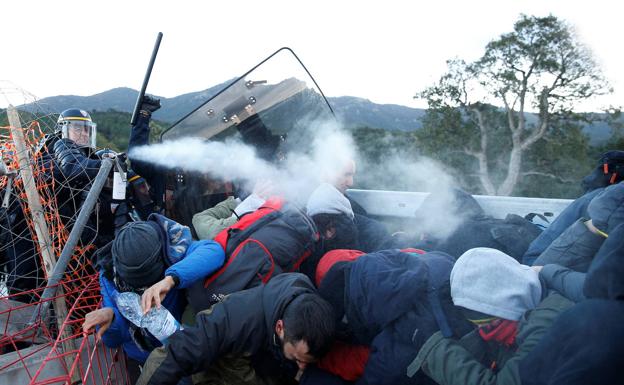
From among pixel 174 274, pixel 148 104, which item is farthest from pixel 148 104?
pixel 174 274

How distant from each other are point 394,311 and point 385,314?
0.16 feet

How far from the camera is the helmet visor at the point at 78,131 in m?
3.55

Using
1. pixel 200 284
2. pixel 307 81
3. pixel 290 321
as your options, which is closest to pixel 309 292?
pixel 290 321

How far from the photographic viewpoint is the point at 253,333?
197cm

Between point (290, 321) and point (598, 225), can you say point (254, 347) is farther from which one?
point (598, 225)

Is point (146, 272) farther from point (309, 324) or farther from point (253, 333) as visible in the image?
point (309, 324)

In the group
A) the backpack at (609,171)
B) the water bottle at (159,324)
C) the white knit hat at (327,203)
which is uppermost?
the backpack at (609,171)

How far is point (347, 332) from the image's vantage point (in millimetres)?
2146

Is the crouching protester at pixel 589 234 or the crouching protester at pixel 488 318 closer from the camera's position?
the crouching protester at pixel 488 318

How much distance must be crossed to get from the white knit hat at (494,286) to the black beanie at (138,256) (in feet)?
5.41

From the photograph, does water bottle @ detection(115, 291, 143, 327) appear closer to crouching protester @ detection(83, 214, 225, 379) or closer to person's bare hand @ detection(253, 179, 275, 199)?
crouching protester @ detection(83, 214, 225, 379)

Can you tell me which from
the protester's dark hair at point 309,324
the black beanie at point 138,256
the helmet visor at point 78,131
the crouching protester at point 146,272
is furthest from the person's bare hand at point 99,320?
the helmet visor at point 78,131

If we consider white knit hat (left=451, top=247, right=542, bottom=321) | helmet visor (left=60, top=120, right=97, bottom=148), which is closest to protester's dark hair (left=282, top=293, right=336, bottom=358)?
white knit hat (left=451, top=247, right=542, bottom=321)

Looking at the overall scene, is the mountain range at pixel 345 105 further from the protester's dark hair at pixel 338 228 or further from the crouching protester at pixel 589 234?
the crouching protester at pixel 589 234
